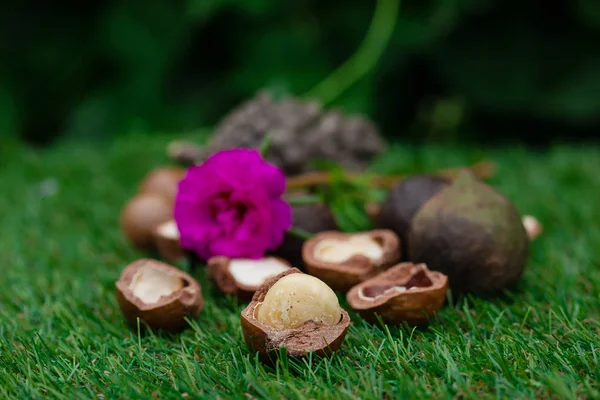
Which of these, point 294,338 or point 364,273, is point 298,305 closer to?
point 294,338

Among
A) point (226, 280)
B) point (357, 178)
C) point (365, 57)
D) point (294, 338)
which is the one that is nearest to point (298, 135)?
point (357, 178)

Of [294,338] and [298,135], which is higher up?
[298,135]

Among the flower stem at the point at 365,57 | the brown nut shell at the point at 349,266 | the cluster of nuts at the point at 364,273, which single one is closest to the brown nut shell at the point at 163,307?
the cluster of nuts at the point at 364,273

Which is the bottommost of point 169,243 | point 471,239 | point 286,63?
point 169,243

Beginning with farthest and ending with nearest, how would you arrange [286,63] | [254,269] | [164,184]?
[286,63] < [164,184] < [254,269]

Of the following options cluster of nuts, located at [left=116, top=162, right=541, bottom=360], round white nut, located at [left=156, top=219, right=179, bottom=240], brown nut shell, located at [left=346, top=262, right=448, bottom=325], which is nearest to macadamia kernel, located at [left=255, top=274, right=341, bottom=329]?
cluster of nuts, located at [left=116, top=162, right=541, bottom=360]

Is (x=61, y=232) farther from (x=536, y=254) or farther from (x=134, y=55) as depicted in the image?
(x=134, y=55)

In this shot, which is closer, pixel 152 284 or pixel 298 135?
pixel 152 284

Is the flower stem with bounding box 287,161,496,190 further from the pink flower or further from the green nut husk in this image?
the green nut husk

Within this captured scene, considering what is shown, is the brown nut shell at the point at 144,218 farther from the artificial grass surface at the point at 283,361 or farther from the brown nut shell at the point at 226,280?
the brown nut shell at the point at 226,280
